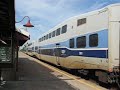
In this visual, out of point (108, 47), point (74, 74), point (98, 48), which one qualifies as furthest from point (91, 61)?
point (74, 74)

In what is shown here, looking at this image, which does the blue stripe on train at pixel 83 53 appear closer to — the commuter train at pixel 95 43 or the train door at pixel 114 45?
the commuter train at pixel 95 43

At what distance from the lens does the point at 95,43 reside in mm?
15594

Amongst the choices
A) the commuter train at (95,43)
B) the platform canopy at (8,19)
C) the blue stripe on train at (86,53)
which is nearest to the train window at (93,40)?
the commuter train at (95,43)

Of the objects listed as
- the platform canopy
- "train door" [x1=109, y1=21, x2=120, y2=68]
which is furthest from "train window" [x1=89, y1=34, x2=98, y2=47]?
the platform canopy

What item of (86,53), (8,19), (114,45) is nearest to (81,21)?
(86,53)

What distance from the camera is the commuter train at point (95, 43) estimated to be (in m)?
14.0

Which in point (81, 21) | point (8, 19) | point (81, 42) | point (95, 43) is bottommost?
point (95, 43)

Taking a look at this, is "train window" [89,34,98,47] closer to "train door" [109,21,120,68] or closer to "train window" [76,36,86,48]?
"train window" [76,36,86,48]

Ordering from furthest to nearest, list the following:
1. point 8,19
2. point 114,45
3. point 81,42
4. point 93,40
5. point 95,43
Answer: point 81,42, point 93,40, point 95,43, point 114,45, point 8,19

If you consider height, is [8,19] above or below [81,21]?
below

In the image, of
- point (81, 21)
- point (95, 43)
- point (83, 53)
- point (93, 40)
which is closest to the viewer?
point (95, 43)

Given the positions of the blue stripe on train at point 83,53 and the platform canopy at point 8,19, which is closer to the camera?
the platform canopy at point 8,19

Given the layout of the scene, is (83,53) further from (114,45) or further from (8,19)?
(8,19)

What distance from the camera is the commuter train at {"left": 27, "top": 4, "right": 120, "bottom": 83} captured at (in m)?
14.0
